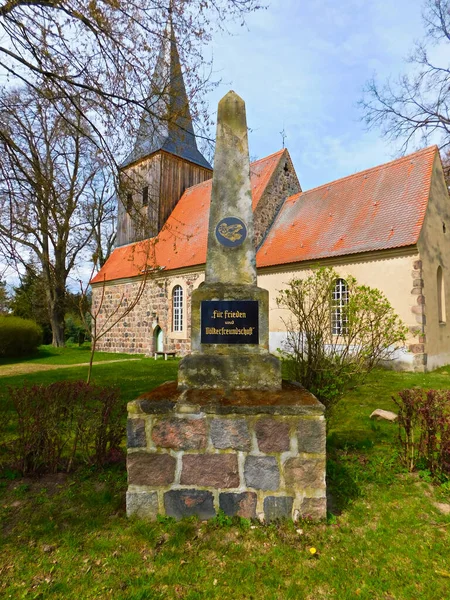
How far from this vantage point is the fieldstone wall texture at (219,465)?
311 centimetres

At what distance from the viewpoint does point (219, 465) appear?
3.16 metres

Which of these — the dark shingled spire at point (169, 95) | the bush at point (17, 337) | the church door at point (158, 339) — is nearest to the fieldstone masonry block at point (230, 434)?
the dark shingled spire at point (169, 95)

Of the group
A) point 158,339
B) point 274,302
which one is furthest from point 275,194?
point 158,339

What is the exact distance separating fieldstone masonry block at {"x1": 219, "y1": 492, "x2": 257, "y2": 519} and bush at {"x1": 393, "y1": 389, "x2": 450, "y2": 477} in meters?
2.16

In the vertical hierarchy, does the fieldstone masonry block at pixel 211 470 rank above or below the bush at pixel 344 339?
below

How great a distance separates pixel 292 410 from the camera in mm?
3088

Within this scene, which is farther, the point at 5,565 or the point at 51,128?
the point at 51,128

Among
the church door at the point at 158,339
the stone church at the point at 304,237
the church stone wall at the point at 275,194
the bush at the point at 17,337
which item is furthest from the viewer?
the church door at the point at 158,339

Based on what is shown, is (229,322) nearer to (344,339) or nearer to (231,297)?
(231,297)

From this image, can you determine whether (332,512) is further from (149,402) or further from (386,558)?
(149,402)

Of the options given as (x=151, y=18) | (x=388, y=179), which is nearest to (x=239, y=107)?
(x=151, y=18)

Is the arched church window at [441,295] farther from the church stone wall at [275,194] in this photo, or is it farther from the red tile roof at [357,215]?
the church stone wall at [275,194]

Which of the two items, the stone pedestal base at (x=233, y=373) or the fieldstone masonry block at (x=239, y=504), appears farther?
the stone pedestal base at (x=233, y=373)

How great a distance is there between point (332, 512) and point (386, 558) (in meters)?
0.64
